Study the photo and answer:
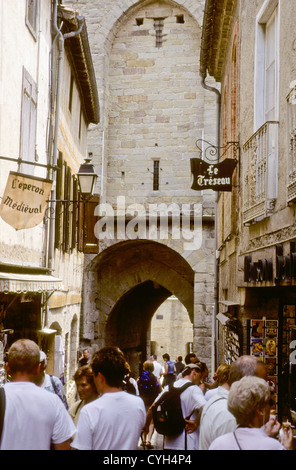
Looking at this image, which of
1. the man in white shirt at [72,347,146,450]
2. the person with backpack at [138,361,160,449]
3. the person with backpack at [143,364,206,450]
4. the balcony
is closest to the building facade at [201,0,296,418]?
the balcony

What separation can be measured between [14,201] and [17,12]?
2.93 meters

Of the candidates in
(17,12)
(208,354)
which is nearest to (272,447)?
(17,12)

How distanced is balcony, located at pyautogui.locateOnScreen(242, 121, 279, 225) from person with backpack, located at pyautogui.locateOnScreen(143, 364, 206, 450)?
6.67 ft

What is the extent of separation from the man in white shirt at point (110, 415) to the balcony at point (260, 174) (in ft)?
12.2

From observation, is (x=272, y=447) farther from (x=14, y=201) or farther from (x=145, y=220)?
(x=145, y=220)

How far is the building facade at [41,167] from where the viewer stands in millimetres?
8625

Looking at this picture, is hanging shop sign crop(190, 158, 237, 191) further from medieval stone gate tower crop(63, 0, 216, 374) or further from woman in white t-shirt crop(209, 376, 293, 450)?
medieval stone gate tower crop(63, 0, 216, 374)

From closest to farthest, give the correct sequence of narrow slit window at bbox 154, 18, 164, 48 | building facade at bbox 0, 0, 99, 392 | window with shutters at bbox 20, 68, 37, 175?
building facade at bbox 0, 0, 99, 392, window with shutters at bbox 20, 68, 37, 175, narrow slit window at bbox 154, 18, 164, 48

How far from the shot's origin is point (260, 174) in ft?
26.0

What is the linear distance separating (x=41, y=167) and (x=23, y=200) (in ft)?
12.8

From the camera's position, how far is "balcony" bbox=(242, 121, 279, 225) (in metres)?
7.33

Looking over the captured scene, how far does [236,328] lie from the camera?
9500mm

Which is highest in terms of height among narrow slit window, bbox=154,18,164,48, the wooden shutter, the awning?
narrow slit window, bbox=154,18,164,48

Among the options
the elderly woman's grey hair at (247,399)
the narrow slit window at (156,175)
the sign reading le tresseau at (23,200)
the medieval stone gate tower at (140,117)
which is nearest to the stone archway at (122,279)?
the medieval stone gate tower at (140,117)
